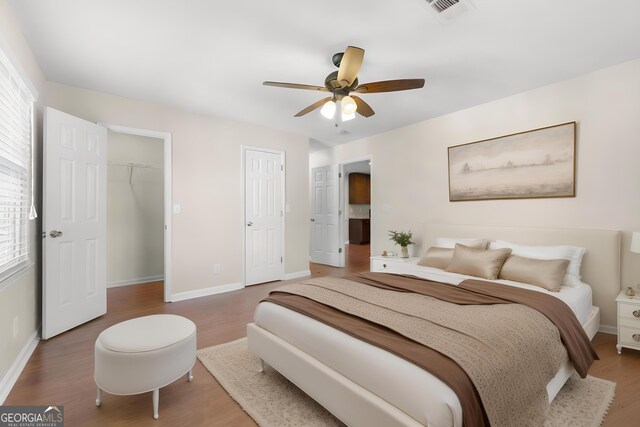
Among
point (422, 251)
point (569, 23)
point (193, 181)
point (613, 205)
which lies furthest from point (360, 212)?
point (569, 23)

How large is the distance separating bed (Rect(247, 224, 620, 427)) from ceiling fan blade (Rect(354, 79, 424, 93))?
186cm

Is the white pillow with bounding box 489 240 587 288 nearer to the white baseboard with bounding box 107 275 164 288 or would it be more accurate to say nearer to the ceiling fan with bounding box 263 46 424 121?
the ceiling fan with bounding box 263 46 424 121

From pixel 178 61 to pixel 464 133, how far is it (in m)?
3.45

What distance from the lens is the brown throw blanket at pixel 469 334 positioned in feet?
4.11

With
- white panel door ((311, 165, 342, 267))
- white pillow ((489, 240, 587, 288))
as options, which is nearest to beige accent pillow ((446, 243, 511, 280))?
white pillow ((489, 240, 587, 288))

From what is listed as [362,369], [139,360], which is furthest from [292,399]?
[139,360]

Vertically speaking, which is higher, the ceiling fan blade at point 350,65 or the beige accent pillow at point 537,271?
the ceiling fan blade at point 350,65

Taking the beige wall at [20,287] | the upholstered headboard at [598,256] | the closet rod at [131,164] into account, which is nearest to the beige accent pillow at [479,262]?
the upholstered headboard at [598,256]

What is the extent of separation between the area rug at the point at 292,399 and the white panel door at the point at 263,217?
8.03 ft

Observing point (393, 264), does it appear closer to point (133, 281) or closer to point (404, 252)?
point (404, 252)

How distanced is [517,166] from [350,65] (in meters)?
2.44

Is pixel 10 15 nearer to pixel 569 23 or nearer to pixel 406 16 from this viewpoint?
pixel 406 16

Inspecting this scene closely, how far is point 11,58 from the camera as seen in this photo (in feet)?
6.48

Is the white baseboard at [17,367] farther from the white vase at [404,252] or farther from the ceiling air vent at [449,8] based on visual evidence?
the white vase at [404,252]
